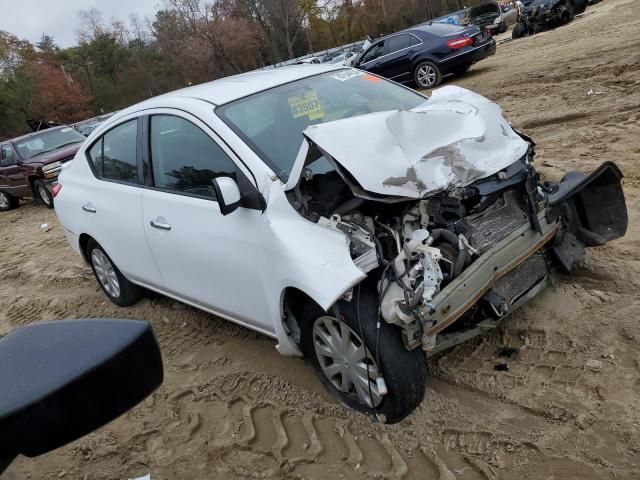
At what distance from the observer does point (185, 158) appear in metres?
3.62

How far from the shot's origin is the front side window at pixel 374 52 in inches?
592

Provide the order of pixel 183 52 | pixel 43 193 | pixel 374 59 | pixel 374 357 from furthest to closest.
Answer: pixel 183 52 < pixel 374 59 < pixel 43 193 < pixel 374 357

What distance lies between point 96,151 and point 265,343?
87.1 inches

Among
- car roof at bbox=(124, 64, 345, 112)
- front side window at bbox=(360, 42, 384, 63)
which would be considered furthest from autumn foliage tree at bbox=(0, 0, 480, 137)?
car roof at bbox=(124, 64, 345, 112)

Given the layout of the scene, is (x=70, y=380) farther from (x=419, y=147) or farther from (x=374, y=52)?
(x=374, y=52)

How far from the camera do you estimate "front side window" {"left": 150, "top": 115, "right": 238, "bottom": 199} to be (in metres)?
3.38

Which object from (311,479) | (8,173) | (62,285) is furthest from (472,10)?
(311,479)

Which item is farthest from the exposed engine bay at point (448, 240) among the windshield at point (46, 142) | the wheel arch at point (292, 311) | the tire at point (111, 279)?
the windshield at point (46, 142)

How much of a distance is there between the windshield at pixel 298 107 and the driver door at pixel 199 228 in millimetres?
204

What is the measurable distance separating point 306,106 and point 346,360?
1697 mm

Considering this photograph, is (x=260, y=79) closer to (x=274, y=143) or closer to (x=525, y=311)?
(x=274, y=143)

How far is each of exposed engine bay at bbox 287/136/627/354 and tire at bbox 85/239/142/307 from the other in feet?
8.07

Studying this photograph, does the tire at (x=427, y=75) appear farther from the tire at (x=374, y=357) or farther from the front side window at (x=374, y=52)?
the tire at (x=374, y=357)

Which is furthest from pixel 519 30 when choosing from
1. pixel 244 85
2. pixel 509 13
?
pixel 244 85
